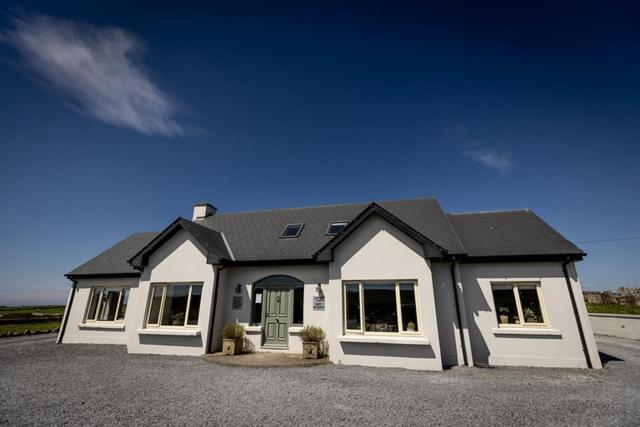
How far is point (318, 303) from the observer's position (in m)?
11.3

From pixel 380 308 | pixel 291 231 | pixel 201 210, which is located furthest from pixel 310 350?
pixel 201 210

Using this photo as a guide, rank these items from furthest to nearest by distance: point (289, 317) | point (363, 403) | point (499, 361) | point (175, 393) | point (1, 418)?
point (289, 317) → point (499, 361) → point (175, 393) → point (363, 403) → point (1, 418)

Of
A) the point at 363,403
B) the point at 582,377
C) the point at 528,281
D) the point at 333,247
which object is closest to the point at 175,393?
the point at 363,403

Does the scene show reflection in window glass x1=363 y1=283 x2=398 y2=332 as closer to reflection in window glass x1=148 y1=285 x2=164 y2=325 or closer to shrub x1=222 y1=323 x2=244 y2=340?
shrub x1=222 y1=323 x2=244 y2=340

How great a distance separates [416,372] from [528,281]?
18.2ft

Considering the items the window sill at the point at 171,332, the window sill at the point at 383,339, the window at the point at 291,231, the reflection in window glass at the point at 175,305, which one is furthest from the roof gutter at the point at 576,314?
the reflection in window glass at the point at 175,305

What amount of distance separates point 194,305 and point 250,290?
7.89 feet

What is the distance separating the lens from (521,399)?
20.3 ft

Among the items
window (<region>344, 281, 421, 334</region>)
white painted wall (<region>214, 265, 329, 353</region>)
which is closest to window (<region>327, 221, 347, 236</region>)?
white painted wall (<region>214, 265, 329, 353</region>)

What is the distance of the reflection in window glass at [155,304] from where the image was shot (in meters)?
11.9

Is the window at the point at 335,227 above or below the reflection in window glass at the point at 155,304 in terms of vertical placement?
above

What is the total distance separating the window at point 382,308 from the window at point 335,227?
3.79 m

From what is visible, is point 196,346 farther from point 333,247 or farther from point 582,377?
point 582,377

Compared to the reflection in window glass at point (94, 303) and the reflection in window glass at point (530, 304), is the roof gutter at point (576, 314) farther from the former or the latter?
the reflection in window glass at point (94, 303)
